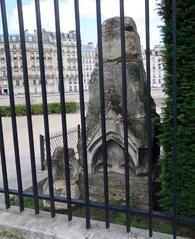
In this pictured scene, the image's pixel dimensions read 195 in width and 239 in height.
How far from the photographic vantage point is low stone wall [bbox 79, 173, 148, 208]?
4.20m

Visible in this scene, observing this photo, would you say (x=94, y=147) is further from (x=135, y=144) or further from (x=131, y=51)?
(x=131, y=51)

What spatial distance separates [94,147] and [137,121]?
71 centimetres

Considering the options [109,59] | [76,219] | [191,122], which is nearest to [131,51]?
[109,59]

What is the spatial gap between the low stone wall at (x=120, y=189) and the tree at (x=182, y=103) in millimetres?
805

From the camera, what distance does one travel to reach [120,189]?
4.39m

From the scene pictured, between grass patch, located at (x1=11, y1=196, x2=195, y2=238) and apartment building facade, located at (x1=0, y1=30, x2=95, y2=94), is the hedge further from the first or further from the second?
grass patch, located at (x1=11, y1=196, x2=195, y2=238)

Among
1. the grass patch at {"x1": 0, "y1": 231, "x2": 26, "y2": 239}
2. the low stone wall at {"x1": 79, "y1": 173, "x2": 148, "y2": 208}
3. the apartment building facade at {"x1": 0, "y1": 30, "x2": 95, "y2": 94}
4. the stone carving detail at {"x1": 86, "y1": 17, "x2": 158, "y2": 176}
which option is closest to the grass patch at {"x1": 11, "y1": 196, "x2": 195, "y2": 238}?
the low stone wall at {"x1": 79, "y1": 173, "x2": 148, "y2": 208}

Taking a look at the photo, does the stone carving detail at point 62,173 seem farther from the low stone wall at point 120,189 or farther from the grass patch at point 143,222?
Answer: the grass patch at point 143,222

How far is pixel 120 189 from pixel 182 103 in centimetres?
184

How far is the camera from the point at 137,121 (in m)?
4.23

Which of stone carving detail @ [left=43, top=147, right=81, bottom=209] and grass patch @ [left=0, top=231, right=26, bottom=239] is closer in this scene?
grass patch @ [left=0, top=231, right=26, bottom=239]

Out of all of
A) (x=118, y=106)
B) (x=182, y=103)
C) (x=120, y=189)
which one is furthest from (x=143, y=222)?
(x=182, y=103)

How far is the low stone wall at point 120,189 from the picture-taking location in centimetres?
420

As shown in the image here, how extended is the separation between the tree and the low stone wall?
81cm
